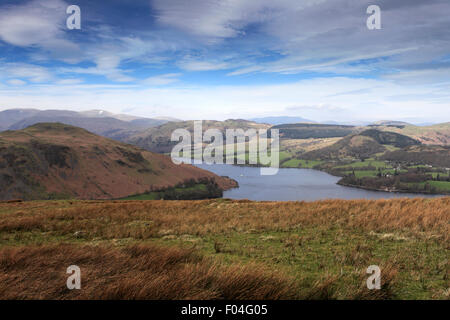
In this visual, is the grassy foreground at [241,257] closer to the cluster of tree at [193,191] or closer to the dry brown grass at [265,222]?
the dry brown grass at [265,222]

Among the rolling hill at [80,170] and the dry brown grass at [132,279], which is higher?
the dry brown grass at [132,279]

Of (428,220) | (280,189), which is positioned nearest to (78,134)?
(280,189)

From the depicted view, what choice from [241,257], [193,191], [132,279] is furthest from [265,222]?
[193,191]

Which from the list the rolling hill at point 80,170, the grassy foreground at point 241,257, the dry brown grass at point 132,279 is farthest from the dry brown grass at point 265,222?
the rolling hill at point 80,170

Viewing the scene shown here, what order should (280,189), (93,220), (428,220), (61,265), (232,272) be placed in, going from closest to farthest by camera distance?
(232,272) < (61,265) < (428,220) < (93,220) < (280,189)

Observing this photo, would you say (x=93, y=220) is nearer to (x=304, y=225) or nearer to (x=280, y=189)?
(x=304, y=225)

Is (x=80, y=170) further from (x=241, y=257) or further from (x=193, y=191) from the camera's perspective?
(x=241, y=257)
